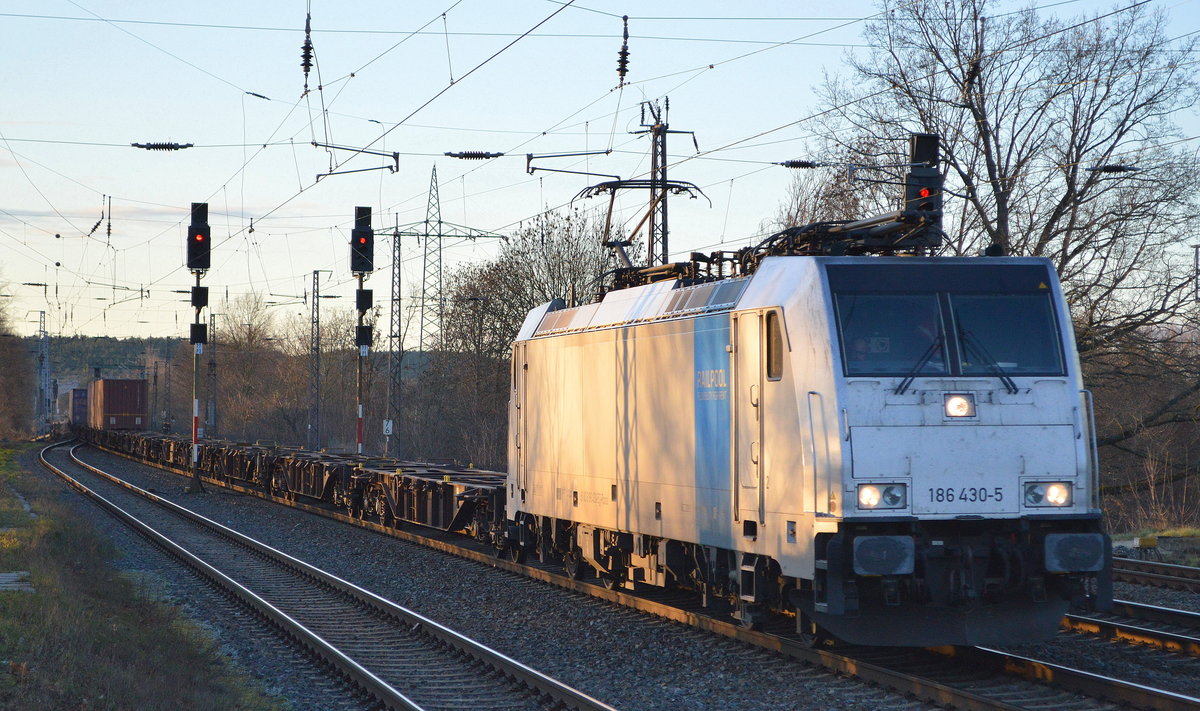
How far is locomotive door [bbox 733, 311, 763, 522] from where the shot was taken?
995 cm

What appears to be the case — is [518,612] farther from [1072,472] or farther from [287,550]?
[287,550]

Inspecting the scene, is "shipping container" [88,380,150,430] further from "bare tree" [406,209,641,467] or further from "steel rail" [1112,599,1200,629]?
"steel rail" [1112,599,1200,629]

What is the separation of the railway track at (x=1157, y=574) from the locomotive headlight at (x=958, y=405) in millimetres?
6366

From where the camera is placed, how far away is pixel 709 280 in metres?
12.2

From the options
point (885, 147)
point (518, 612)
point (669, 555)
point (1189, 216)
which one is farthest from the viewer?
point (885, 147)

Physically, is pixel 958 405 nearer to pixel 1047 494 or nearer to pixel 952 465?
pixel 952 465

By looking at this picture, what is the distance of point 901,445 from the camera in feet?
29.3

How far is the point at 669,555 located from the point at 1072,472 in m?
4.41

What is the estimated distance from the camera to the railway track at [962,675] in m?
8.07

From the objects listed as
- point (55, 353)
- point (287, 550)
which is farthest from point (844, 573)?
point (55, 353)

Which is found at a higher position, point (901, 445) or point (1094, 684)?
point (901, 445)

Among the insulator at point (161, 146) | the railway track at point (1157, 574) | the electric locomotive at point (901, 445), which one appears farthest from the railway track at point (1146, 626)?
the insulator at point (161, 146)

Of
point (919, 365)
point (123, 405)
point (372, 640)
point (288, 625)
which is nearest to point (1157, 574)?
point (919, 365)

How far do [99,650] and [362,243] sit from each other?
60.2 feet
